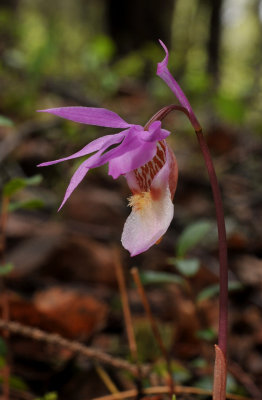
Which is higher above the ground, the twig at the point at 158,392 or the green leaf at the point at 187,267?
the green leaf at the point at 187,267

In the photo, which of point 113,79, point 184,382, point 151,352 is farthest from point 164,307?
point 113,79

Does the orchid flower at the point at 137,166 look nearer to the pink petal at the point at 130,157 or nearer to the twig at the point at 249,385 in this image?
the pink petal at the point at 130,157

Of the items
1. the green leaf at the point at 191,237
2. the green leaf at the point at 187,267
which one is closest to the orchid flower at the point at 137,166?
the green leaf at the point at 187,267

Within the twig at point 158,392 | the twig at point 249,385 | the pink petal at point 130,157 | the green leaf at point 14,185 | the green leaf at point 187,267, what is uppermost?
the green leaf at point 14,185

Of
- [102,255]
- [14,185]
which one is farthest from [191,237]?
[102,255]

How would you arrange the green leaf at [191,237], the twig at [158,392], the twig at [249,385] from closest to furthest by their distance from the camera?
the twig at [158,392] → the twig at [249,385] → the green leaf at [191,237]

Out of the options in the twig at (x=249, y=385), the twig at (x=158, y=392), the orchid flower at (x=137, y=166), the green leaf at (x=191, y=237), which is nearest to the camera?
the orchid flower at (x=137, y=166)

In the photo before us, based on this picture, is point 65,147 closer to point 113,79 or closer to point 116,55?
point 113,79

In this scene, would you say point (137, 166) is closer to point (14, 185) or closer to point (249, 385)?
point (14, 185)
